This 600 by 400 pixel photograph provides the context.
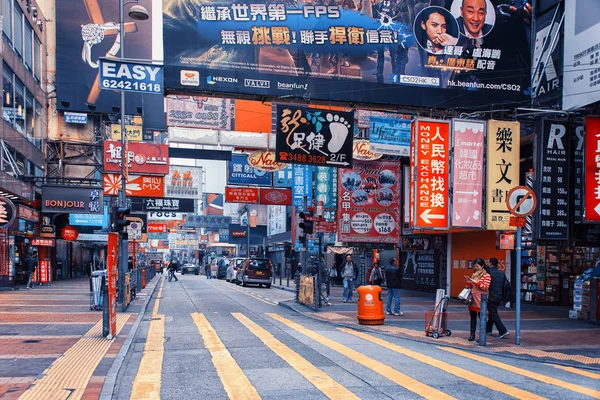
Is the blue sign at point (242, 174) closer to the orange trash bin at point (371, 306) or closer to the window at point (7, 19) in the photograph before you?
the window at point (7, 19)

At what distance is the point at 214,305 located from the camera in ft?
70.1

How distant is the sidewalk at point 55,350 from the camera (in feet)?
25.5

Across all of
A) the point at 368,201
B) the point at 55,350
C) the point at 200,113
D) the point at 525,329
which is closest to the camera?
the point at 55,350

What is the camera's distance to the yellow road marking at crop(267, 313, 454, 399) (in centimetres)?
753

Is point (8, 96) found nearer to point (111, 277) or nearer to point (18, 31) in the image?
point (18, 31)

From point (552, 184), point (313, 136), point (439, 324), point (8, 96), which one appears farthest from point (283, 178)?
point (439, 324)

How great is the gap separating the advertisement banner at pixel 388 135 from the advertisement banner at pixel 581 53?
19.4ft

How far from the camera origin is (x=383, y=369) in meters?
9.05

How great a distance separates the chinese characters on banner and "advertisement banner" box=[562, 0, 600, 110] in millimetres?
1695

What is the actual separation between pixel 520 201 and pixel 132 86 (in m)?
9.42

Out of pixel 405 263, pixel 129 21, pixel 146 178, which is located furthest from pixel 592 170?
pixel 129 21

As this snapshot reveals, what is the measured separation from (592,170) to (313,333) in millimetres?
8521

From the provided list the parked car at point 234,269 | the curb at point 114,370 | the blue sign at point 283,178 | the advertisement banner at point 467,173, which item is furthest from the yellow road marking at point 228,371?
the parked car at point 234,269

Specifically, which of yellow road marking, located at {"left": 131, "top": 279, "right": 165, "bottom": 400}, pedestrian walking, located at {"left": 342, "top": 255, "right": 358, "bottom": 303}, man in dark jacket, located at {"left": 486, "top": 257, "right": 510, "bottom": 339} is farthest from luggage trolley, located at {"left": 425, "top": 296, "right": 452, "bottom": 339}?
pedestrian walking, located at {"left": 342, "top": 255, "right": 358, "bottom": 303}
